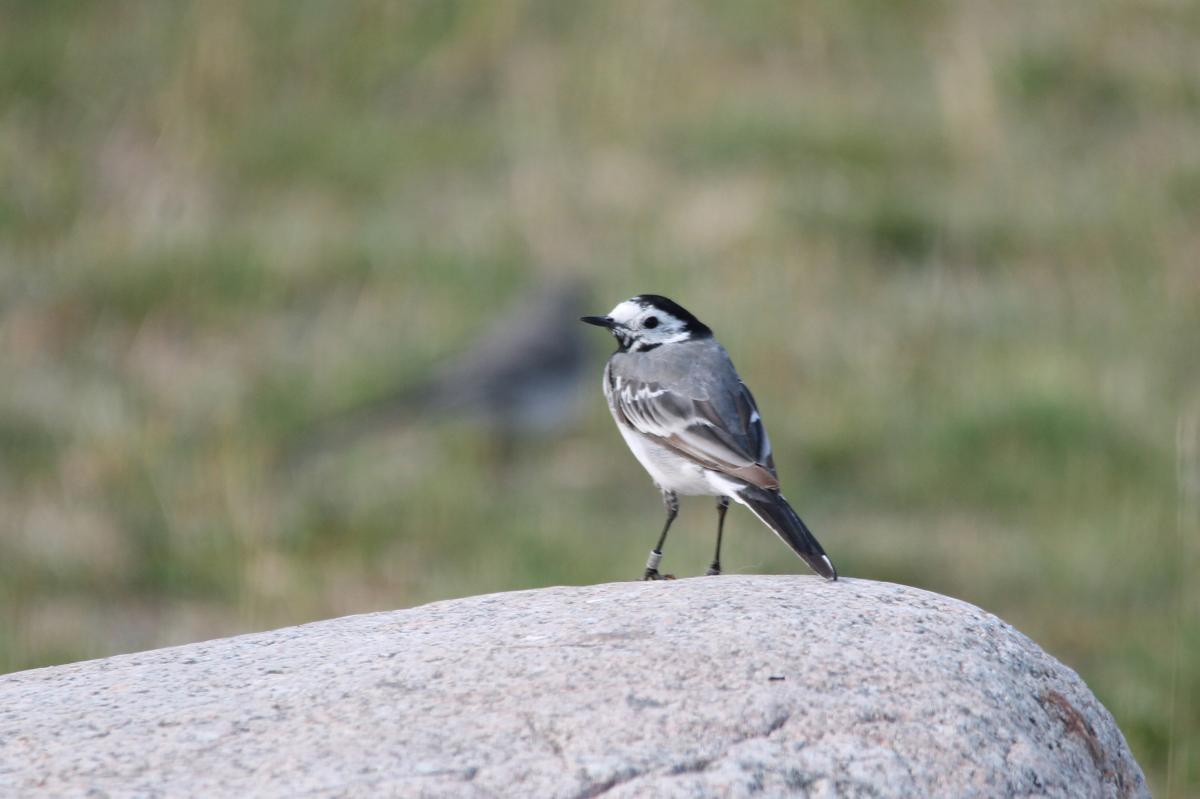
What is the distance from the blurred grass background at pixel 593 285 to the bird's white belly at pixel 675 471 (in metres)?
2.30

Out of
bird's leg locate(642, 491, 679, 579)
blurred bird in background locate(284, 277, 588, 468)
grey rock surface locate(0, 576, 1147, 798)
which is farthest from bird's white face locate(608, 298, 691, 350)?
blurred bird in background locate(284, 277, 588, 468)

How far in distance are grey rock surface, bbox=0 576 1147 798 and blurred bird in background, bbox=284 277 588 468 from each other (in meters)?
5.19

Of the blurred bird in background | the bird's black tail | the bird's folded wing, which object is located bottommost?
the blurred bird in background

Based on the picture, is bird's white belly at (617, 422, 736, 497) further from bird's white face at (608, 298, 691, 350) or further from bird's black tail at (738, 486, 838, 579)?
bird's white face at (608, 298, 691, 350)

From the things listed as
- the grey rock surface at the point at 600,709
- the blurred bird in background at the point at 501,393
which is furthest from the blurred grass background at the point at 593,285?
the grey rock surface at the point at 600,709

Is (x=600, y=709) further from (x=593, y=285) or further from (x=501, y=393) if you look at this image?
(x=593, y=285)

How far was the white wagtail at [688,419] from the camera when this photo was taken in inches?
185

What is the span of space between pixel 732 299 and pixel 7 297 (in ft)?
14.4

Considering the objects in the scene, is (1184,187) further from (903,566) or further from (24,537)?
(24,537)

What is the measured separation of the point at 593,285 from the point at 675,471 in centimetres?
575

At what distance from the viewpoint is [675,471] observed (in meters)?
5.11

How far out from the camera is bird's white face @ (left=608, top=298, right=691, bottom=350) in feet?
18.8

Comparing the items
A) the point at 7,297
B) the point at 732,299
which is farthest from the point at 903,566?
the point at 7,297

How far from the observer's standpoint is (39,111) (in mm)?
12102
